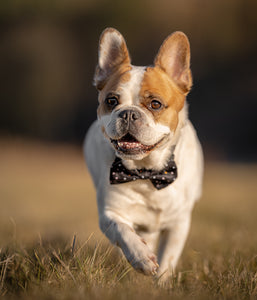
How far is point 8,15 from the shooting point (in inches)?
714

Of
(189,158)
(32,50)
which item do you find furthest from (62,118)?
(189,158)

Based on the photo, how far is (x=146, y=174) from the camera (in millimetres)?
3377

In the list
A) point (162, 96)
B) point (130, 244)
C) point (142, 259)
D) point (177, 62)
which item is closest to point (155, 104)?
point (162, 96)

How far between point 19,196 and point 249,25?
491 inches

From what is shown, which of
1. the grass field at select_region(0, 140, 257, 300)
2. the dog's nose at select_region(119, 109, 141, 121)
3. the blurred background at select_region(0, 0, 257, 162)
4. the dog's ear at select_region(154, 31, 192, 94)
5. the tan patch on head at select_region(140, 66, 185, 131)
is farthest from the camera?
the blurred background at select_region(0, 0, 257, 162)

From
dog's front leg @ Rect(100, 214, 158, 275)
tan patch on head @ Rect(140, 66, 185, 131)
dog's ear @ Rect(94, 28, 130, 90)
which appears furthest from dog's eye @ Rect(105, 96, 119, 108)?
dog's front leg @ Rect(100, 214, 158, 275)

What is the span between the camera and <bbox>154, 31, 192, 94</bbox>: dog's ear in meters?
3.52

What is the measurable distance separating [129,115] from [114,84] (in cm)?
39

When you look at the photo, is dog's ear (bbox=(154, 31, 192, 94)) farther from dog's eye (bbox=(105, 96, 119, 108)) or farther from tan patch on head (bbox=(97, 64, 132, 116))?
dog's eye (bbox=(105, 96, 119, 108))

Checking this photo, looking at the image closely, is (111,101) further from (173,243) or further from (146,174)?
(173,243)

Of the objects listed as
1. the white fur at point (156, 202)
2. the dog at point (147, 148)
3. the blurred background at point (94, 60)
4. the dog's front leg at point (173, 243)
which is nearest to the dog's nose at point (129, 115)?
the dog at point (147, 148)

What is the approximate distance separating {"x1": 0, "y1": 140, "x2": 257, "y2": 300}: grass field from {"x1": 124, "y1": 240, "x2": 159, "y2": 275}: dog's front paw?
2.9 inches

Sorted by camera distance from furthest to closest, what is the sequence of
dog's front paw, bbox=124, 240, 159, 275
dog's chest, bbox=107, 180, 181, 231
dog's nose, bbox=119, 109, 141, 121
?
dog's chest, bbox=107, 180, 181, 231, dog's nose, bbox=119, 109, 141, 121, dog's front paw, bbox=124, 240, 159, 275

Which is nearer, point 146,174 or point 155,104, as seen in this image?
point 155,104
